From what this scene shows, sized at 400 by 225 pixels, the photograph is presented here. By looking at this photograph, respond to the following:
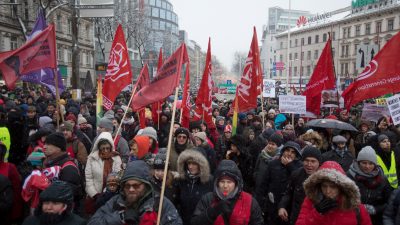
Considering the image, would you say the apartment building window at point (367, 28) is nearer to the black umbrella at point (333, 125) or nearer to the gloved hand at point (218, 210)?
the black umbrella at point (333, 125)

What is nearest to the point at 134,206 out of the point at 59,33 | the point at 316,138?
the point at 316,138

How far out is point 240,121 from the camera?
9.41 metres

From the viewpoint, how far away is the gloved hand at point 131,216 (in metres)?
2.69

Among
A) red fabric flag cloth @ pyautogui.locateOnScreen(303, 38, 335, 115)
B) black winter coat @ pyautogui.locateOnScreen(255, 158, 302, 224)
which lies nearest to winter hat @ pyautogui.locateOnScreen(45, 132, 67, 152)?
black winter coat @ pyautogui.locateOnScreen(255, 158, 302, 224)

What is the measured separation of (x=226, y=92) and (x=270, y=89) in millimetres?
7103

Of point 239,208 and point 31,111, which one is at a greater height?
point 31,111

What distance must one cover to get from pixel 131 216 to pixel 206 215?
65cm

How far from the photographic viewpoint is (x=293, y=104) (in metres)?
8.09

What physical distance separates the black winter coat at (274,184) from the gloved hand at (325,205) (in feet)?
4.59

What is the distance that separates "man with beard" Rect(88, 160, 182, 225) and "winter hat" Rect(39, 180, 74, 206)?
26cm

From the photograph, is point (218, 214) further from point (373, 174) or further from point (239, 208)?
point (373, 174)

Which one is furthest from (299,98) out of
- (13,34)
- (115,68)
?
(13,34)

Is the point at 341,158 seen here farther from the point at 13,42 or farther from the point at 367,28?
the point at 367,28

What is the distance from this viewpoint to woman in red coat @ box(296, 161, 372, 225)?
114 inches
